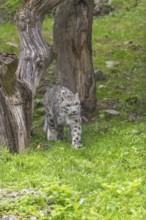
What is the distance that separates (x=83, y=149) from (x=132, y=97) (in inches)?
236

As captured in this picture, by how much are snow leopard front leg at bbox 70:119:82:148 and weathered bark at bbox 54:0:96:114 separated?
3545 mm

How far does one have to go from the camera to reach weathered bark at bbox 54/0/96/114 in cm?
A: 1808

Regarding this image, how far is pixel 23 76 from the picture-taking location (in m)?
14.2

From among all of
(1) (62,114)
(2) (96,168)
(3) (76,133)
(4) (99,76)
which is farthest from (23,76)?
(4) (99,76)

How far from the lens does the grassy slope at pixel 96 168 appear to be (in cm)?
874

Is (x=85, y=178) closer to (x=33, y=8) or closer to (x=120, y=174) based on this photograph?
(x=120, y=174)

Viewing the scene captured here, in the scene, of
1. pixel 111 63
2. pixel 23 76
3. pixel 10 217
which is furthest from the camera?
pixel 111 63

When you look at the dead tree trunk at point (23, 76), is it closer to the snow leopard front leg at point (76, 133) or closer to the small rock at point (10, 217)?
the snow leopard front leg at point (76, 133)

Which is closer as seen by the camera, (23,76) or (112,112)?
(23,76)

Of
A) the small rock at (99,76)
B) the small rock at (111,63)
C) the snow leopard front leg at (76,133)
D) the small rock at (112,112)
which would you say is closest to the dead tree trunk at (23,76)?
the snow leopard front leg at (76,133)

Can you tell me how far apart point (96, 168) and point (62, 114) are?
349 centimetres

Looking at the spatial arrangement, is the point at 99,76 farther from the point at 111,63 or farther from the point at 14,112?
the point at 14,112

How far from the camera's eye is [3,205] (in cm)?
875

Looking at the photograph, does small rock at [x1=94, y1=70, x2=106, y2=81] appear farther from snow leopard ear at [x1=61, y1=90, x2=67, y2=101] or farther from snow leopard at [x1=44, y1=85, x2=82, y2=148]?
snow leopard ear at [x1=61, y1=90, x2=67, y2=101]
